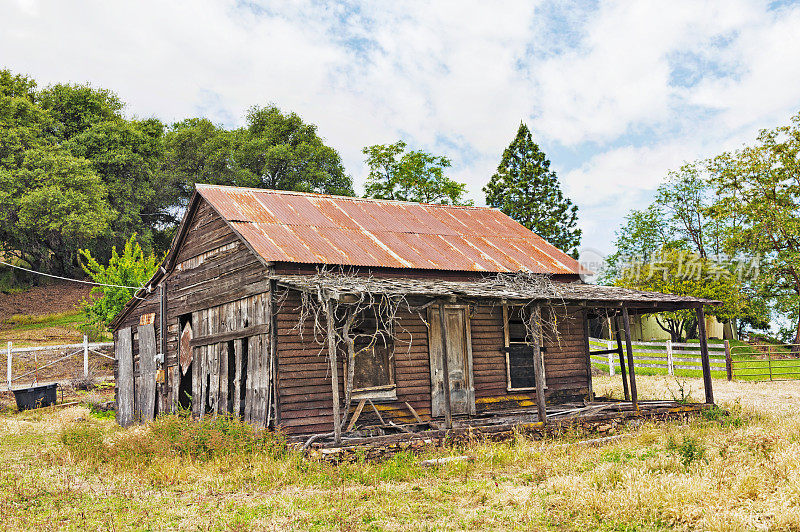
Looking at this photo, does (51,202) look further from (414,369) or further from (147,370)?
(414,369)

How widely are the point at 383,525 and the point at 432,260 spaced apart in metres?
8.60

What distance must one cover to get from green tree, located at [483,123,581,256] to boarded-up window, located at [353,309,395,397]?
86.1ft

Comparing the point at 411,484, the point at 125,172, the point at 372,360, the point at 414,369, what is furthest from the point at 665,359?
the point at 125,172

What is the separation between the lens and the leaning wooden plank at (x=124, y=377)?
1861 centimetres

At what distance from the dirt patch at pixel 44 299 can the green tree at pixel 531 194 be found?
25.4 meters

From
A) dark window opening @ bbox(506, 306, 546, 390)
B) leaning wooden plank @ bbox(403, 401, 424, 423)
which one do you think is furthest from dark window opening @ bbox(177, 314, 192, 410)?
dark window opening @ bbox(506, 306, 546, 390)

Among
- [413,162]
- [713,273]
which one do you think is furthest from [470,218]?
[413,162]

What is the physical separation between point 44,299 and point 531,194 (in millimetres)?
30759

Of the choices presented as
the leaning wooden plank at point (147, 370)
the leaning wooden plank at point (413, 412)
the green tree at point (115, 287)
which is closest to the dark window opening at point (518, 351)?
the leaning wooden plank at point (413, 412)

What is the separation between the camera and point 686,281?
31469 mm

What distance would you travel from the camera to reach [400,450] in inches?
447

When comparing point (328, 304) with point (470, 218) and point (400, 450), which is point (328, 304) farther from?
point (470, 218)

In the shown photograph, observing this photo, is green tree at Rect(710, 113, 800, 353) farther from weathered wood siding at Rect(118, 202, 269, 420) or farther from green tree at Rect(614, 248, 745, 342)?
weathered wood siding at Rect(118, 202, 269, 420)

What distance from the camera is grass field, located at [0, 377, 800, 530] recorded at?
746cm
